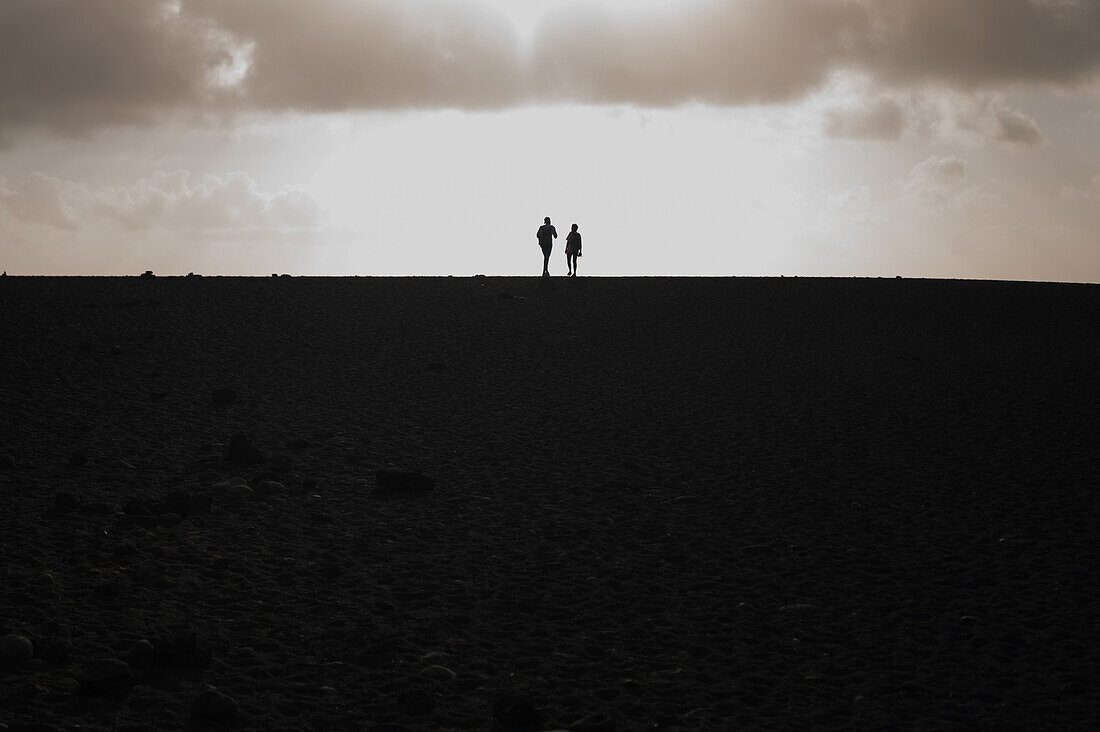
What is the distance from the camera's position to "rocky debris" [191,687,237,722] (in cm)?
595

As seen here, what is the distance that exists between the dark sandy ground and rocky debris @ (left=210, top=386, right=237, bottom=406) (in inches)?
20.4

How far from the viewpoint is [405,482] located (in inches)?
434

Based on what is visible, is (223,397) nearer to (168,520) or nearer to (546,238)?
(168,520)

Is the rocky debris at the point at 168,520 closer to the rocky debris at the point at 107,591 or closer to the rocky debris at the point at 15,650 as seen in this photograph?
the rocky debris at the point at 107,591

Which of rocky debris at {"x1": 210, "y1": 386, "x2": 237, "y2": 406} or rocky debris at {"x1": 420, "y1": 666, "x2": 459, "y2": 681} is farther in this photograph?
rocky debris at {"x1": 210, "y1": 386, "x2": 237, "y2": 406}

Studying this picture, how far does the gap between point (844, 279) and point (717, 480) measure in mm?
18694

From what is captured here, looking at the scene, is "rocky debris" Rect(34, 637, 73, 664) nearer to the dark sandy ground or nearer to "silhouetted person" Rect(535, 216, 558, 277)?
the dark sandy ground

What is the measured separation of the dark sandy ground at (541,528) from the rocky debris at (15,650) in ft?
0.12

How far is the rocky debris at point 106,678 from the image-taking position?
620 centimetres

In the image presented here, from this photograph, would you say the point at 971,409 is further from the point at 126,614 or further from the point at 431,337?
the point at 126,614

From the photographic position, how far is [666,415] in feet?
48.1

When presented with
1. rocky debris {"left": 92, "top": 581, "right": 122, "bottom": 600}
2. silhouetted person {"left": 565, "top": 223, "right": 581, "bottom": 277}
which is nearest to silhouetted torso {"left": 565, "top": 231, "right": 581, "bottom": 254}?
silhouetted person {"left": 565, "top": 223, "right": 581, "bottom": 277}

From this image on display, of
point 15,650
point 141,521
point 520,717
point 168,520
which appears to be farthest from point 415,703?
point 141,521

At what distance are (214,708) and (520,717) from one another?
1919mm
